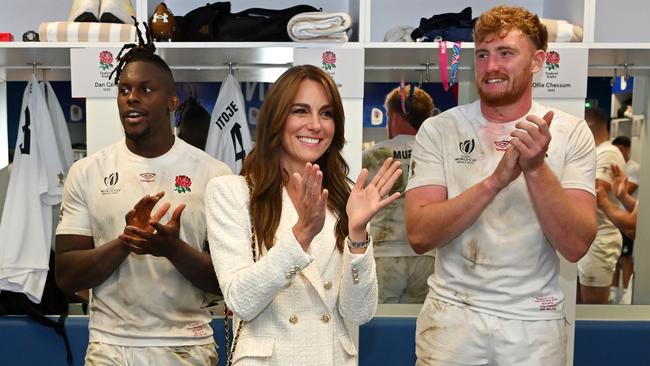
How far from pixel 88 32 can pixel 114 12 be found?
19 cm

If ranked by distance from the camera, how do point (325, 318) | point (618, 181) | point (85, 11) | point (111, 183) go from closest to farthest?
point (325, 318) → point (111, 183) → point (85, 11) → point (618, 181)

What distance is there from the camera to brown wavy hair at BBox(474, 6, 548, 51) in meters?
2.20

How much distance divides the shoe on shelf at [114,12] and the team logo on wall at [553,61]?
1898 mm

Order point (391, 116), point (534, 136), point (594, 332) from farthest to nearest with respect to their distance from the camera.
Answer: point (391, 116)
point (594, 332)
point (534, 136)

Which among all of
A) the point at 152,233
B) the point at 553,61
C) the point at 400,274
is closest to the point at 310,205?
the point at 152,233

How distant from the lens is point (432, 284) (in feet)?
7.50

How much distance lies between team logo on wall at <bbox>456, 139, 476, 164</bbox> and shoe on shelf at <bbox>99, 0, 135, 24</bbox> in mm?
1797

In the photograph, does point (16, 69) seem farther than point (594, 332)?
Yes

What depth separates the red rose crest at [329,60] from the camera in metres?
3.13

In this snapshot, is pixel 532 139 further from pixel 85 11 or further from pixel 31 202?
pixel 31 202

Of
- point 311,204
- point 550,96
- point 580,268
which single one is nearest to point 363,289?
point 311,204

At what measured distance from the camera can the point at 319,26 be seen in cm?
312

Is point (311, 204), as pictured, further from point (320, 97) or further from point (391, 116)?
point (391, 116)

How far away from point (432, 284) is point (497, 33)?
2.62 feet
